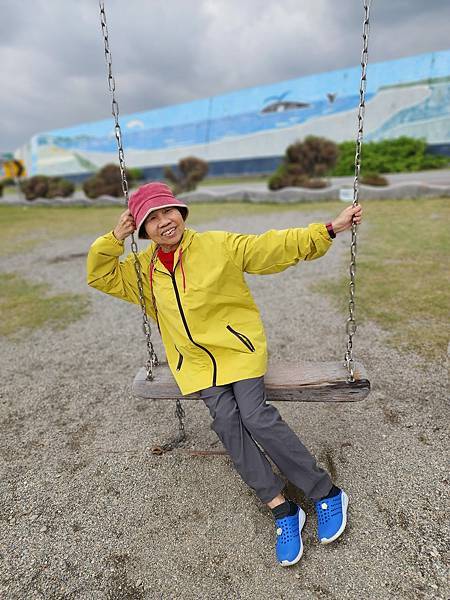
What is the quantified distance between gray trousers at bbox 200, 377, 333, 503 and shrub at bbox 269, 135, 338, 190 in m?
14.8

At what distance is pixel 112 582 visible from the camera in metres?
2.00

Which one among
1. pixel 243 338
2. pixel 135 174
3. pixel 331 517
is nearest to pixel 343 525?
pixel 331 517

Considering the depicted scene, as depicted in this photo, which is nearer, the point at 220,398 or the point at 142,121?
the point at 220,398

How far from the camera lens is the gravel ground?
1.96 m

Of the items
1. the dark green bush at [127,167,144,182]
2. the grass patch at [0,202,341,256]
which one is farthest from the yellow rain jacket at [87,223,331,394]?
the dark green bush at [127,167,144,182]

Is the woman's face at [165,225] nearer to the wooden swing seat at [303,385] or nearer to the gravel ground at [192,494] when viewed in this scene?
the wooden swing seat at [303,385]

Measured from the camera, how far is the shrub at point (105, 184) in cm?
2002

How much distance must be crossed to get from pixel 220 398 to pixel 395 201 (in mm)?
11463

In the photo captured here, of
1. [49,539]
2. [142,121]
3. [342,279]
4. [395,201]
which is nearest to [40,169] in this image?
[142,121]

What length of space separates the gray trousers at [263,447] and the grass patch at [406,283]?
2.19 metres

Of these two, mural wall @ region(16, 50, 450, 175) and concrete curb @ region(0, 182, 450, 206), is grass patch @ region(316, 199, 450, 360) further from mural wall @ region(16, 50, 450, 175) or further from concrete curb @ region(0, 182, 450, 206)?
mural wall @ region(16, 50, 450, 175)

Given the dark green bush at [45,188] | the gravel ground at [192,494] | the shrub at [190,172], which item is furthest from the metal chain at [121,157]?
the dark green bush at [45,188]

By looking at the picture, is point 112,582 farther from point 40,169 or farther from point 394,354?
point 40,169

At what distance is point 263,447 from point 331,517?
1.65ft
